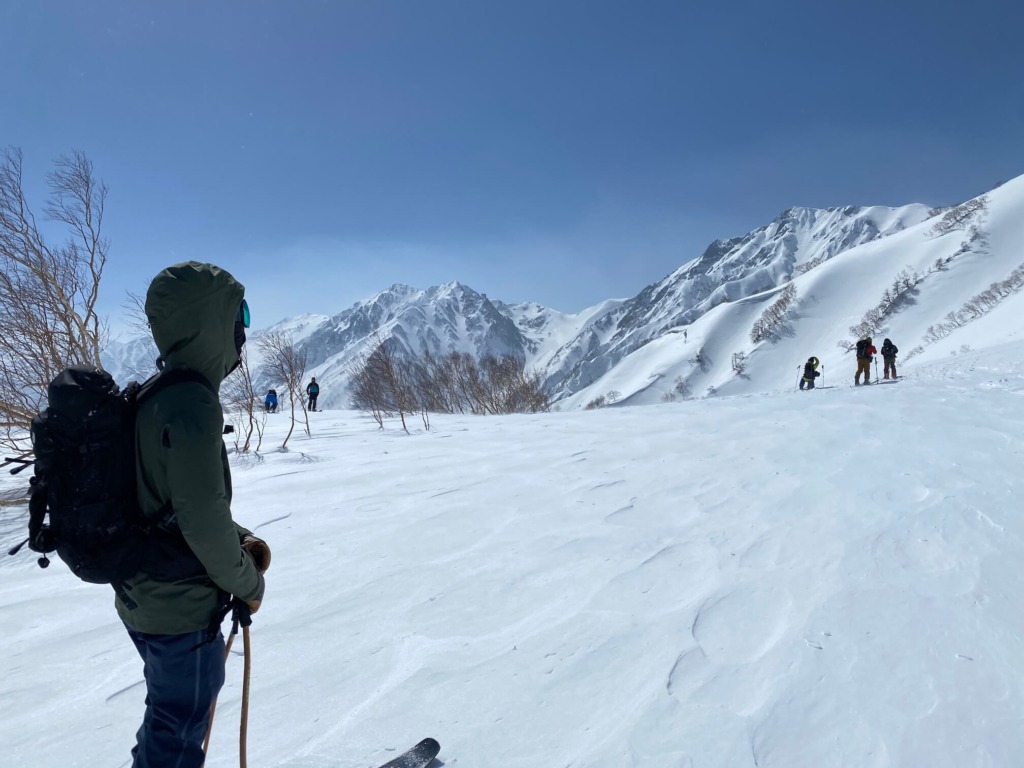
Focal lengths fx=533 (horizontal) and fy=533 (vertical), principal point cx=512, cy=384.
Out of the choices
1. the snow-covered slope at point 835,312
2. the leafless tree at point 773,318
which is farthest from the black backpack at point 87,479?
the leafless tree at point 773,318

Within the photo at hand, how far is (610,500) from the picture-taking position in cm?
524

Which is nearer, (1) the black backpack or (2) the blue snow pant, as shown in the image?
(1) the black backpack

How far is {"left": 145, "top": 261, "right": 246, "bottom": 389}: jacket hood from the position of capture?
5.73ft

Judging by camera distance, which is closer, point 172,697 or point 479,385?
point 172,697

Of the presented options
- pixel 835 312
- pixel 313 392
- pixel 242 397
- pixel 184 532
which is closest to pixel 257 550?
pixel 184 532

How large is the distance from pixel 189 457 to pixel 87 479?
295mm

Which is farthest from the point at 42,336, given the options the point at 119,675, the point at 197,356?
the point at 197,356

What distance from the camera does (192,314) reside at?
1787 millimetres

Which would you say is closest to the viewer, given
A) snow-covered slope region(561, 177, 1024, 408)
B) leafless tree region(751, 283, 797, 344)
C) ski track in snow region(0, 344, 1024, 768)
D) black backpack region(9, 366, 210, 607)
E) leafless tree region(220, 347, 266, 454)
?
black backpack region(9, 366, 210, 607)

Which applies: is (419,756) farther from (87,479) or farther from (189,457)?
(87,479)

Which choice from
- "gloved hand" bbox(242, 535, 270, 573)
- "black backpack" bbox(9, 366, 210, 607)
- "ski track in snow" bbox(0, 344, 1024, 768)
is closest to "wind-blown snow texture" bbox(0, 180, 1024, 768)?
"ski track in snow" bbox(0, 344, 1024, 768)

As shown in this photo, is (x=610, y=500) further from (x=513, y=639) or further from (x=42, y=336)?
(x=42, y=336)

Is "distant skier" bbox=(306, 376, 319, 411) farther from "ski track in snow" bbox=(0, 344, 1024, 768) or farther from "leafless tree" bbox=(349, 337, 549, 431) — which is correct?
"ski track in snow" bbox=(0, 344, 1024, 768)

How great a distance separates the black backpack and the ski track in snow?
4.11 ft
